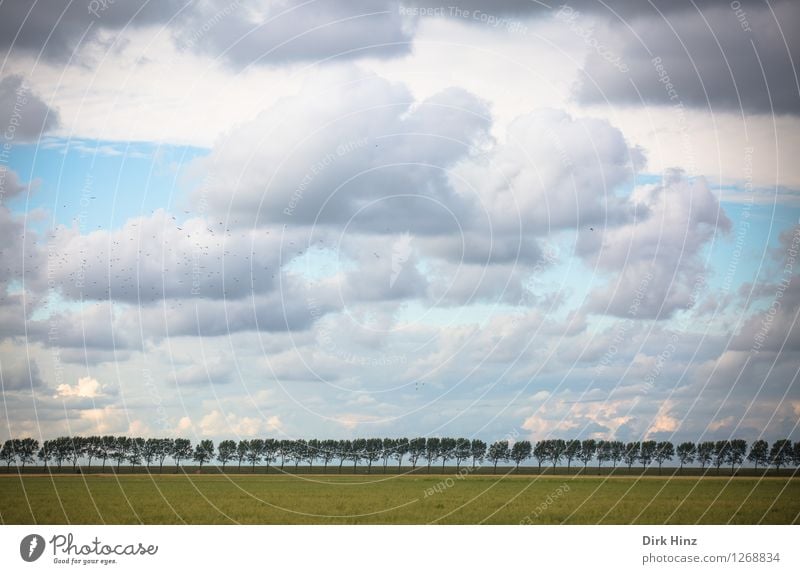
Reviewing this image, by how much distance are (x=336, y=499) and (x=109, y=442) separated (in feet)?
391

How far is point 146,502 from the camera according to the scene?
62.2 metres

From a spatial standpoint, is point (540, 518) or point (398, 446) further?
point (398, 446)

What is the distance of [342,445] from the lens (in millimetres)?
172750

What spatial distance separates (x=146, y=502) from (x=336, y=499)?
1296 centimetres

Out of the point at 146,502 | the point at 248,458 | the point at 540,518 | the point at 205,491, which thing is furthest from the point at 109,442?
the point at 540,518
